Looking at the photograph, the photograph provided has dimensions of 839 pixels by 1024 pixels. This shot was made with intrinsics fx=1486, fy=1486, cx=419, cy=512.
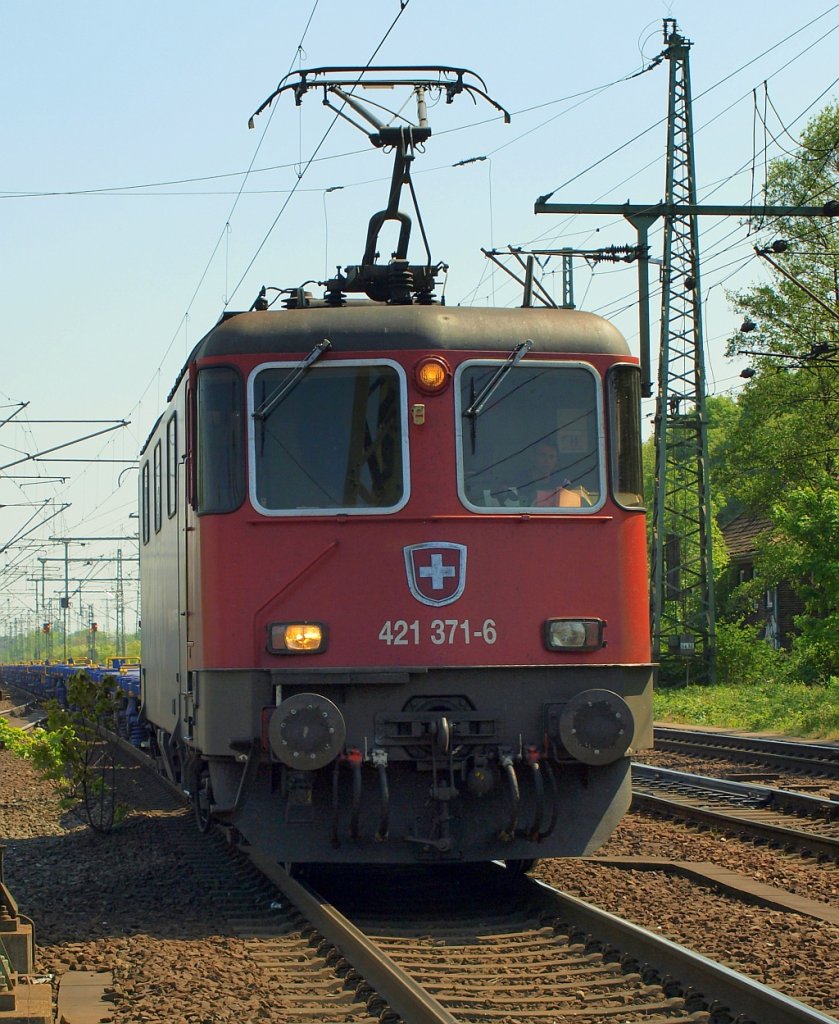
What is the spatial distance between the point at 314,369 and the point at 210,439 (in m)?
0.68

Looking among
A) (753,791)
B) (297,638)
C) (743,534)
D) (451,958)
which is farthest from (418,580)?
(743,534)

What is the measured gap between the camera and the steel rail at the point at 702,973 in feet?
17.1

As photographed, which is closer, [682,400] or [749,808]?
[749,808]

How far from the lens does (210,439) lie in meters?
8.02

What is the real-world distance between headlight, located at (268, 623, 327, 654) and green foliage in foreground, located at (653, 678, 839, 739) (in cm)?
1488

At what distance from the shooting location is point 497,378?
319 inches

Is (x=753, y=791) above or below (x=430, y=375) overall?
below

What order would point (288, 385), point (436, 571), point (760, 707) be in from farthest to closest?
point (760, 707)
point (288, 385)
point (436, 571)

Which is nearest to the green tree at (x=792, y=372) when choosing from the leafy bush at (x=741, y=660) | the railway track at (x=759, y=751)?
the leafy bush at (x=741, y=660)

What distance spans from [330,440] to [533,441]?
111cm

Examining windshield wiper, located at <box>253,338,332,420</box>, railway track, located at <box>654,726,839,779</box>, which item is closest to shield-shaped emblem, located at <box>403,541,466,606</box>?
windshield wiper, located at <box>253,338,332,420</box>

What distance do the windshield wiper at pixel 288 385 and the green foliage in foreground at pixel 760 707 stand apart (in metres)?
15.0

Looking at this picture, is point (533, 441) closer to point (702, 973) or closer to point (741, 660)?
point (702, 973)

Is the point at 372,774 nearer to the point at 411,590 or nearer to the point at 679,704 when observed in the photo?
the point at 411,590
